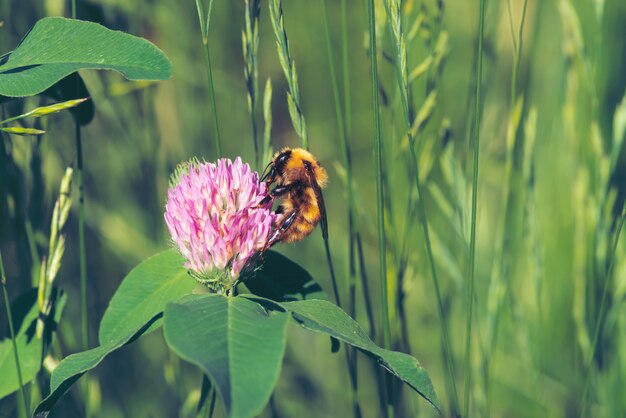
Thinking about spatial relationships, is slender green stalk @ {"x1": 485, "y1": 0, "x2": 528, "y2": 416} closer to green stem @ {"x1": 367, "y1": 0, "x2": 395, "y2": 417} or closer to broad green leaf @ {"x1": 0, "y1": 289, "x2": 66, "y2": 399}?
green stem @ {"x1": 367, "y1": 0, "x2": 395, "y2": 417}

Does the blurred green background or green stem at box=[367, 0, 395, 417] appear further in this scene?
the blurred green background

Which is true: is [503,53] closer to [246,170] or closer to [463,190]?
[463,190]

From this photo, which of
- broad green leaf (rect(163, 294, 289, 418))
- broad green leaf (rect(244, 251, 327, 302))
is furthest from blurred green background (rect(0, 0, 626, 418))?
broad green leaf (rect(163, 294, 289, 418))

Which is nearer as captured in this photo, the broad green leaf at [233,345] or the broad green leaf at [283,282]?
the broad green leaf at [233,345]

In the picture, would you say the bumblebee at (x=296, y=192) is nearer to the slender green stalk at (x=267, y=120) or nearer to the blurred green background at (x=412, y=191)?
the slender green stalk at (x=267, y=120)

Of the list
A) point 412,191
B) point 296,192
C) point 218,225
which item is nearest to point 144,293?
point 218,225

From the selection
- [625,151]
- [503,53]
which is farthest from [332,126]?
[625,151]

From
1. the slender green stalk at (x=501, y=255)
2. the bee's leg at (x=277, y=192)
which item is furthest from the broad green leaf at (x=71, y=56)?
the slender green stalk at (x=501, y=255)
